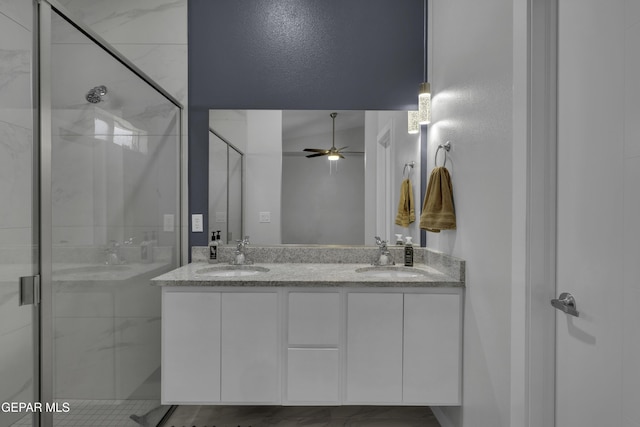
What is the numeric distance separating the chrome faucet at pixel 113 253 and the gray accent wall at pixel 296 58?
67 centimetres

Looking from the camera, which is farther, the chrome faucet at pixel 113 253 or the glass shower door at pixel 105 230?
the chrome faucet at pixel 113 253

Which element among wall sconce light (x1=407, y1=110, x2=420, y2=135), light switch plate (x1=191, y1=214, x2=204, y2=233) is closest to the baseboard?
wall sconce light (x1=407, y1=110, x2=420, y2=135)

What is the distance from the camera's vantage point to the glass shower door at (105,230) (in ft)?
4.01

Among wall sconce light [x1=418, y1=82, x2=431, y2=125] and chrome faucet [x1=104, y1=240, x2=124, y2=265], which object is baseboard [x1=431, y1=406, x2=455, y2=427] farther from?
chrome faucet [x1=104, y1=240, x2=124, y2=265]

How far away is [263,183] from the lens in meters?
2.27

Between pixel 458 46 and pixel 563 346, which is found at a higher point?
pixel 458 46

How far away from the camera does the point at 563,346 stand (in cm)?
115

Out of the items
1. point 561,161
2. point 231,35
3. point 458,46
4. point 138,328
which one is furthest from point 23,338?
point 458,46

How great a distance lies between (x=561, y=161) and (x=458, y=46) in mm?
897

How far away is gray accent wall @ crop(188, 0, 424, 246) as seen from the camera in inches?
88.0

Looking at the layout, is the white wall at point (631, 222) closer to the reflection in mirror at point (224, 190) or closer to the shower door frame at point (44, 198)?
the shower door frame at point (44, 198)

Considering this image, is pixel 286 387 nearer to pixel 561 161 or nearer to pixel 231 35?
pixel 561 161

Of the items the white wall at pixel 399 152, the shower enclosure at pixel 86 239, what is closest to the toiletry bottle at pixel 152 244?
the shower enclosure at pixel 86 239

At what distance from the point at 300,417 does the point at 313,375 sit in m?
0.49
